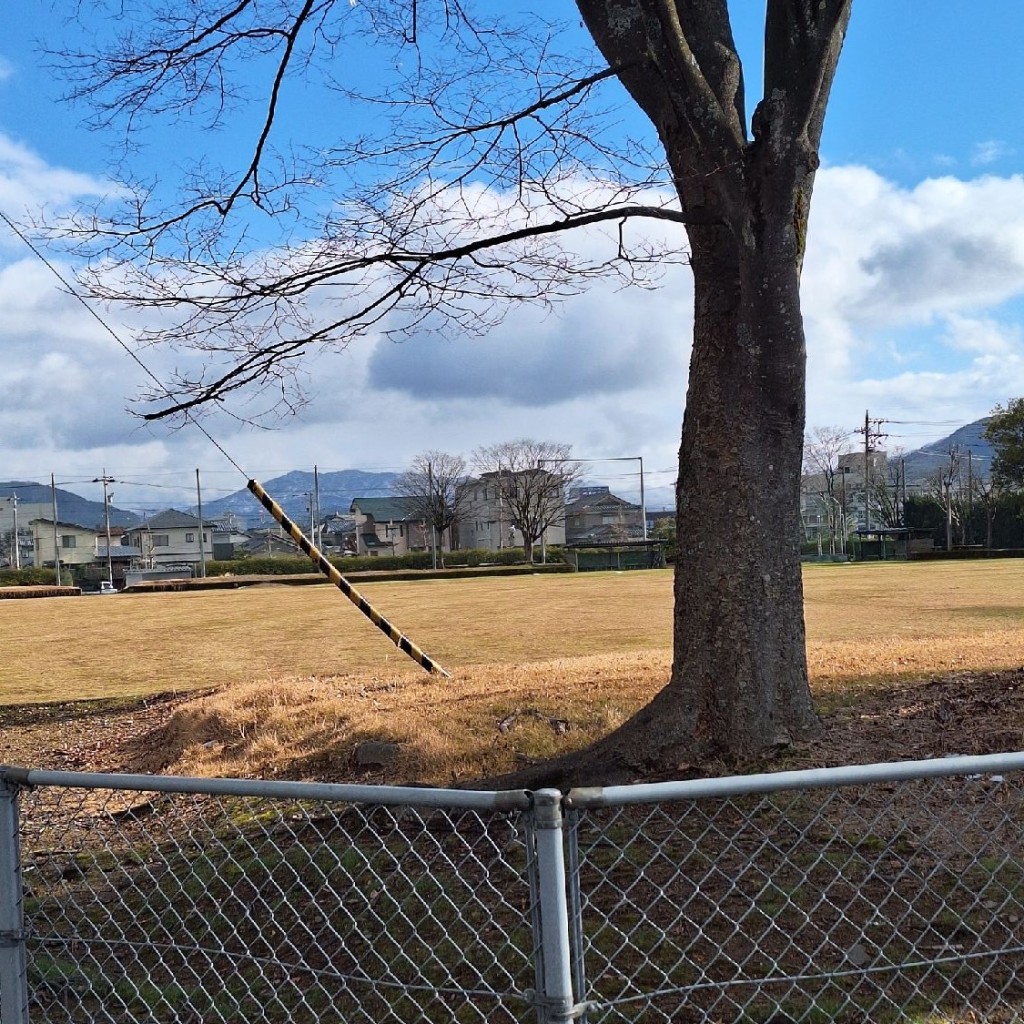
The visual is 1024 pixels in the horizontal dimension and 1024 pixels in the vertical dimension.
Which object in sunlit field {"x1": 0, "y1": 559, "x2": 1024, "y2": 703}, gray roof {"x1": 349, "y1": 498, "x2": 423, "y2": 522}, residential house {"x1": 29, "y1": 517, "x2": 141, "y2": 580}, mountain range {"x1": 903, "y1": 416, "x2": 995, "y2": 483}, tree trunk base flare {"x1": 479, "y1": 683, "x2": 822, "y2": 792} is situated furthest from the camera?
gray roof {"x1": 349, "y1": 498, "x2": 423, "y2": 522}

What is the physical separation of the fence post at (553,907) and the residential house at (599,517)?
96010mm

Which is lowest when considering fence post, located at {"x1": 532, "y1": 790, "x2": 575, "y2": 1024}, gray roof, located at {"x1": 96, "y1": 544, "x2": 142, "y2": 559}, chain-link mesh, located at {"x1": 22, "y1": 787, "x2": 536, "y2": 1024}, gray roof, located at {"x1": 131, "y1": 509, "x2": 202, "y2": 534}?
chain-link mesh, located at {"x1": 22, "y1": 787, "x2": 536, "y2": 1024}

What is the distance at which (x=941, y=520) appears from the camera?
73.3 m

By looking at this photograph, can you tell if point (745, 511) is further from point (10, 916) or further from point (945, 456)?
point (945, 456)

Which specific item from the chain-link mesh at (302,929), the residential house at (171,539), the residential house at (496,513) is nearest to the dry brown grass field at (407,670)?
the chain-link mesh at (302,929)

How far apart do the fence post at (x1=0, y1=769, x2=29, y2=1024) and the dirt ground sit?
3.52m

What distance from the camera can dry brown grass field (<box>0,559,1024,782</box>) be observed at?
25.0 feet

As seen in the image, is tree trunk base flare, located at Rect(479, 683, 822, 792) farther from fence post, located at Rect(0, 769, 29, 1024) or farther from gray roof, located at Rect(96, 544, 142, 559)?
gray roof, located at Rect(96, 544, 142, 559)

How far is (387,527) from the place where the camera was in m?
102

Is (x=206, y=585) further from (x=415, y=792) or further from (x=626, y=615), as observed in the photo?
(x=415, y=792)

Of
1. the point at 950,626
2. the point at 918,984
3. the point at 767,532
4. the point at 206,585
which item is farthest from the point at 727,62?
the point at 206,585

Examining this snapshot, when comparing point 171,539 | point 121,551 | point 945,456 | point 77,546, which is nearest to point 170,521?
point 171,539

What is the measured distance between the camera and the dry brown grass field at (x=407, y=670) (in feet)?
25.0

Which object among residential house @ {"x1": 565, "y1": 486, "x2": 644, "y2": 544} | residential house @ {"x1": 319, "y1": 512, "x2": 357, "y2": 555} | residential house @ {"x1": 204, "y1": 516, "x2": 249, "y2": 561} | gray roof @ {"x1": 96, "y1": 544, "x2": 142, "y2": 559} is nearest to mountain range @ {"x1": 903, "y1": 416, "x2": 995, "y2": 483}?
residential house @ {"x1": 565, "y1": 486, "x2": 644, "y2": 544}
